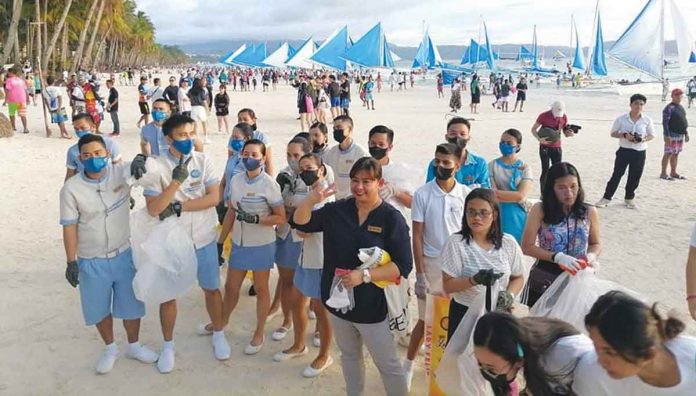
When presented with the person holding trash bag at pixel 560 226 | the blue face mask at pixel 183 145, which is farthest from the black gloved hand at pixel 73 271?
the person holding trash bag at pixel 560 226

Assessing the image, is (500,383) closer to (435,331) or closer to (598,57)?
(435,331)

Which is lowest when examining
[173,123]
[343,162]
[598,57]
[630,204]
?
[630,204]

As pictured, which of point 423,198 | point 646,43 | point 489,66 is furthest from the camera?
point 489,66

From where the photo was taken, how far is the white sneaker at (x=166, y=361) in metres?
4.15

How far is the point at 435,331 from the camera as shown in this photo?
11.3 feet

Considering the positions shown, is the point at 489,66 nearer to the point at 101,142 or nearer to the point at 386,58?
the point at 386,58

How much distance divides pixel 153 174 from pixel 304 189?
3.70 ft

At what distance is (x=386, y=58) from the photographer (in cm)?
3159

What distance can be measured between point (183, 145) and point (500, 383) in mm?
2792

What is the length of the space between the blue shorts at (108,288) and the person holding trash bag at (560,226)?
2.93 m

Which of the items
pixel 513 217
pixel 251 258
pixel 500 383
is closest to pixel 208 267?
pixel 251 258

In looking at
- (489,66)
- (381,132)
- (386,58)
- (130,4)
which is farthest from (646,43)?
(130,4)

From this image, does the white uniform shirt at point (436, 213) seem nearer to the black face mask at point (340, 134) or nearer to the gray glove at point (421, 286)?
the gray glove at point (421, 286)

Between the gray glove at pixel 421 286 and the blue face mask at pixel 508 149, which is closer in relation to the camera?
the gray glove at pixel 421 286
